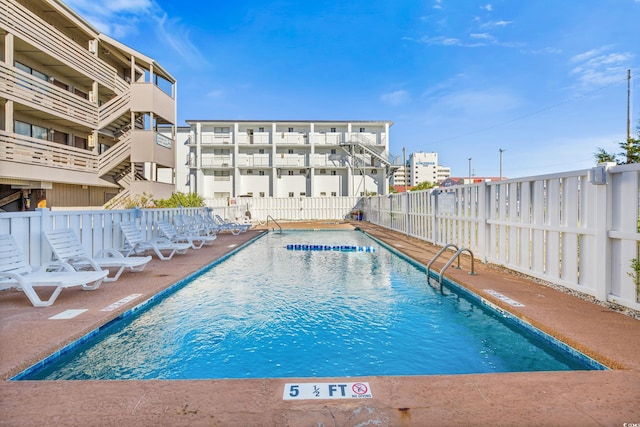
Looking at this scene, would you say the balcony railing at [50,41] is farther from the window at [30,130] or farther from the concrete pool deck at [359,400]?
the concrete pool deck at [359,400]

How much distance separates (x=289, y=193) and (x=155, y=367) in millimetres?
34632

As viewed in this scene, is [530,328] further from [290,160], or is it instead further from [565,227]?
[290,160]

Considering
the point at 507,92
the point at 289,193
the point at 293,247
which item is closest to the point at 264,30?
the point at 293,247

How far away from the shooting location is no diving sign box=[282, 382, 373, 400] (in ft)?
7.88

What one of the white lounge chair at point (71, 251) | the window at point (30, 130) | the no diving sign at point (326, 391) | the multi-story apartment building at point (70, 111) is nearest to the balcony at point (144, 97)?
the multi-story apartment building at point (70, 111)

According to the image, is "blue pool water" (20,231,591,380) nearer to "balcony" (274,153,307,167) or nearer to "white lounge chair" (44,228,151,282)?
"white lounge chair" (44,228,151,282)

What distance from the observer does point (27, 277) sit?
441cm

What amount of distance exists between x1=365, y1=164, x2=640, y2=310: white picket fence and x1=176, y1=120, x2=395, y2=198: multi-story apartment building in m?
29.4

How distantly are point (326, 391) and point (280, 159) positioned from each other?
1407 inches

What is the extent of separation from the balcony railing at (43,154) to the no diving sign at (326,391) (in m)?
15.2

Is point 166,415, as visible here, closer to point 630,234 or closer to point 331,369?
point 331,369

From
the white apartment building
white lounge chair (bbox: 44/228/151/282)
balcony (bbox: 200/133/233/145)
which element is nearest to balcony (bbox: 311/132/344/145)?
balcony (bbox: 200/133/233/145)

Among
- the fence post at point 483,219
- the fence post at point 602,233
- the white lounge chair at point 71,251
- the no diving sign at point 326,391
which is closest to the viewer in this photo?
the no diving sign at point 326,391

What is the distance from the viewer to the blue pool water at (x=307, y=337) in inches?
133
